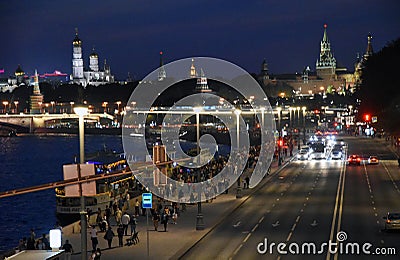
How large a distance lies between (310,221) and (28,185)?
5233 centimetres

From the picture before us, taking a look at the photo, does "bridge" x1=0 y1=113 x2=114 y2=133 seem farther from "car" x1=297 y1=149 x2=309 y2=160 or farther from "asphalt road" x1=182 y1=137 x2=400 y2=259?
"asphalt road" x1=182 y1=137 x2=400 y2=259

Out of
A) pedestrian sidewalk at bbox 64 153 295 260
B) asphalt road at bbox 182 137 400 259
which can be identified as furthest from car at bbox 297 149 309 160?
pedestrian sidewalk at bbox 64 153 295 260

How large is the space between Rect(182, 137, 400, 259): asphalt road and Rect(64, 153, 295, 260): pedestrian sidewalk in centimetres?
48

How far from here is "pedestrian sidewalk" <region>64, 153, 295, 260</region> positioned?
87.8 feet

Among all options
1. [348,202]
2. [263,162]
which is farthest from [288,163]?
[348,202]

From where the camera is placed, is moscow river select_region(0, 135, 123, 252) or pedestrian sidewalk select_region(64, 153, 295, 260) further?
moscow river select_region(0, 135, 123, 252)

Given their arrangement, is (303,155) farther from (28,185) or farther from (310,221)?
(310,221)

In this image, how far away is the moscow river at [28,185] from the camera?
4956cm

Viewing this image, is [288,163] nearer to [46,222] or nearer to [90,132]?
[46,222]

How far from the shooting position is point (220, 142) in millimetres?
146375

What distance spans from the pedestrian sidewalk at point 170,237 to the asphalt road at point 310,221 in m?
0.48

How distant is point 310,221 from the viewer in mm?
33219

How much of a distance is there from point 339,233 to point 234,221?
6.13 meters

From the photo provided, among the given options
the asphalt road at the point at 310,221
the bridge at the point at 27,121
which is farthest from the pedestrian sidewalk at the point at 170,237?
the bridge at the point at 27,121
